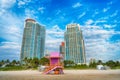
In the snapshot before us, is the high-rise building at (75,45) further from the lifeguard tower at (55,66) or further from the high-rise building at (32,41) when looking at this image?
the lifeguard tower at (55,66)

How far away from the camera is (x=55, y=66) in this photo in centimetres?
2775

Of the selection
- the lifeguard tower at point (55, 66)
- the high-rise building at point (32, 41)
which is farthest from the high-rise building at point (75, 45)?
the lifeguard tower at point (55, 66)

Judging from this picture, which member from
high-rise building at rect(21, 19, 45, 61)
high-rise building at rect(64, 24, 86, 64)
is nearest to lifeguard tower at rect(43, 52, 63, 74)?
high-rise building at rect(21, 19, 45, 61)

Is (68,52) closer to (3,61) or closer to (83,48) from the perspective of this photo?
(83,48)

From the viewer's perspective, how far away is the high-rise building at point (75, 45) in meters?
130

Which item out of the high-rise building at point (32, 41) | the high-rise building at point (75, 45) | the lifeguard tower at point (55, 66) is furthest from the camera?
the high-rise building at point (75, 45)

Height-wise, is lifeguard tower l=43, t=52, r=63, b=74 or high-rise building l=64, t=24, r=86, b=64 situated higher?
high-rise building l=64, t=24, r=86, b=64

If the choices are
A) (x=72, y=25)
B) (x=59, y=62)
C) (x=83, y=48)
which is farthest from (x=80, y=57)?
(x=59, y=62)

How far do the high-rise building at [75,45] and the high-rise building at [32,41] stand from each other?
23.5 m

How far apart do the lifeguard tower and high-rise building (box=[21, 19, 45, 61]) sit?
291 feet

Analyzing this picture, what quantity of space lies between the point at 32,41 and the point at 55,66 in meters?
94.5

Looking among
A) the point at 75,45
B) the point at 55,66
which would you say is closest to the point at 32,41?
the point at 75,45

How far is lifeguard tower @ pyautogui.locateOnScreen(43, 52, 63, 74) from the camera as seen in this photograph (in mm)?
27539

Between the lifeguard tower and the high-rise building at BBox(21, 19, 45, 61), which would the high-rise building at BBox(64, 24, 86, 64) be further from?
the lifeguard tower
